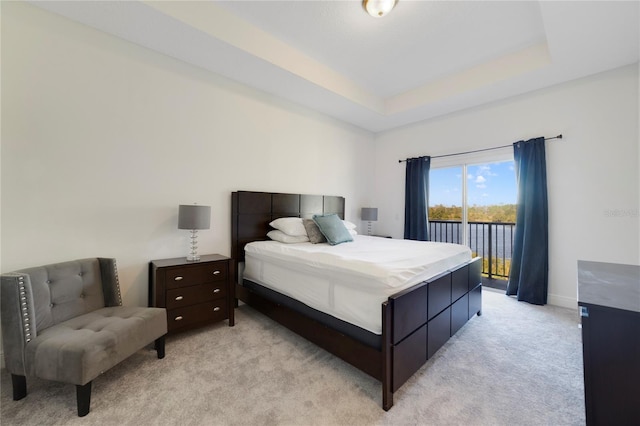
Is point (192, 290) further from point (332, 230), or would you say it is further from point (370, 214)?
point (370, 214)

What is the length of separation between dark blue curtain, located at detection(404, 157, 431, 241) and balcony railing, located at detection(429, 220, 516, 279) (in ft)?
1.57

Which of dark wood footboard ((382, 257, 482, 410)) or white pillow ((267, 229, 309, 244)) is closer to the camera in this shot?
dark wood footboard ((382, 257, 482, 410))

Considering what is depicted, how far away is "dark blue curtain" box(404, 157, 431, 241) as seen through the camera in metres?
4.59

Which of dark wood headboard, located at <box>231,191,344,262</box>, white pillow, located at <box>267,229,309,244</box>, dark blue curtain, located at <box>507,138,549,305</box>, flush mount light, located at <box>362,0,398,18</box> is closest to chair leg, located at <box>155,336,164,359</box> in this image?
dark wood headboard, located at <box>231,191,344,262</box>

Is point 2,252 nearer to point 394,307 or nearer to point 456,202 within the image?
point 394,307

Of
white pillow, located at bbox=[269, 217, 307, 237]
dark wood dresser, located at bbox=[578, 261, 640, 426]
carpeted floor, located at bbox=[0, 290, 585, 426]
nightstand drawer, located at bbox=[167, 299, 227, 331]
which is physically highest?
white pillow, located at bbox=[269, 217, 307, 237]

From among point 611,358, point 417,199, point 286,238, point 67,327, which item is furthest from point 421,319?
point 417,199

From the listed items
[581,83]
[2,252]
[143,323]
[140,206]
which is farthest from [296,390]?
[581,83]

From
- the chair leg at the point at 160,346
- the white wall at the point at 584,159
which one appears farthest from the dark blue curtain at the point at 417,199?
the chair leg at the point at 160,346

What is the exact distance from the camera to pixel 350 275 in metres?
1.88

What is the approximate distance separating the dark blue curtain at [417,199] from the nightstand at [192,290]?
3.38m

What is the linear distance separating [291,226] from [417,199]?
2.63m

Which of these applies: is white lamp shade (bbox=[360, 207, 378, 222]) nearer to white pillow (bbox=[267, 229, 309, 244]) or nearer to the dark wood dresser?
white pillow (bbox=[267, 229, 309, 244])

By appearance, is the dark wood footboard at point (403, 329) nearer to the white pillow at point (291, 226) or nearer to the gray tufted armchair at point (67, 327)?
the white pillow at point (291, 226)
